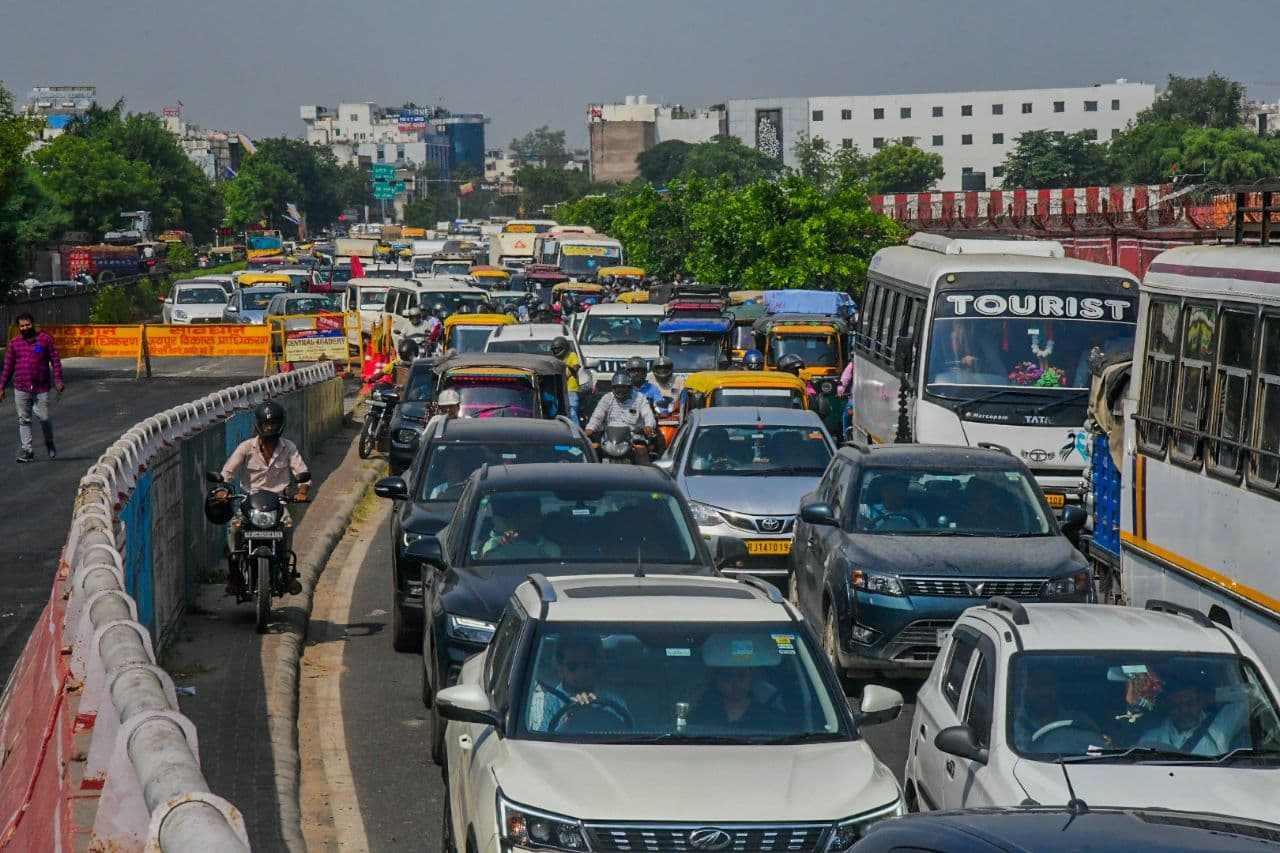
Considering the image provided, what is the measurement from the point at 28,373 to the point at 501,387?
7397 mm

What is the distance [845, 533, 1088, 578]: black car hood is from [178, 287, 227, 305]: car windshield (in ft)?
150

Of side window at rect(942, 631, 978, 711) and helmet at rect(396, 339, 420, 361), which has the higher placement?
side window at rect(942, 631, 978, 711)

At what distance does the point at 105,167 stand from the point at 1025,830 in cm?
11658

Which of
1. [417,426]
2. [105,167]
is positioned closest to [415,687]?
[417,426]

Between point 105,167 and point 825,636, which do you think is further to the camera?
point 105,167

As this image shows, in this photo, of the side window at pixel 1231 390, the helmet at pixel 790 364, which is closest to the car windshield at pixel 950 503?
the side window at pixel 1231 390

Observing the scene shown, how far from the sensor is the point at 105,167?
114750 millimetres

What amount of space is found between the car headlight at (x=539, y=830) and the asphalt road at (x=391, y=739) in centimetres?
262

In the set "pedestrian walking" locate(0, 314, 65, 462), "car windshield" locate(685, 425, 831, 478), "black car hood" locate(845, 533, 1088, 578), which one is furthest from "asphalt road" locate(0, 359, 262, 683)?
"car windshield" locate(685, 425, 831, 478)

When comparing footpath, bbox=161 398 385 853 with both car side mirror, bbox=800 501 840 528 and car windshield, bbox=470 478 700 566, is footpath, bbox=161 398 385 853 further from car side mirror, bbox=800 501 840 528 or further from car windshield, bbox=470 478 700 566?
car side mirror, bbox=800 501 840 528

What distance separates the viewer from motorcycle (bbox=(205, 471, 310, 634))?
13.6 meters

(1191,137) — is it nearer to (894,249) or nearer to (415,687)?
(894,249)

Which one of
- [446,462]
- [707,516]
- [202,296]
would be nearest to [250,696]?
[446,462]

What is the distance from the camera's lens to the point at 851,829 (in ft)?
20.9
